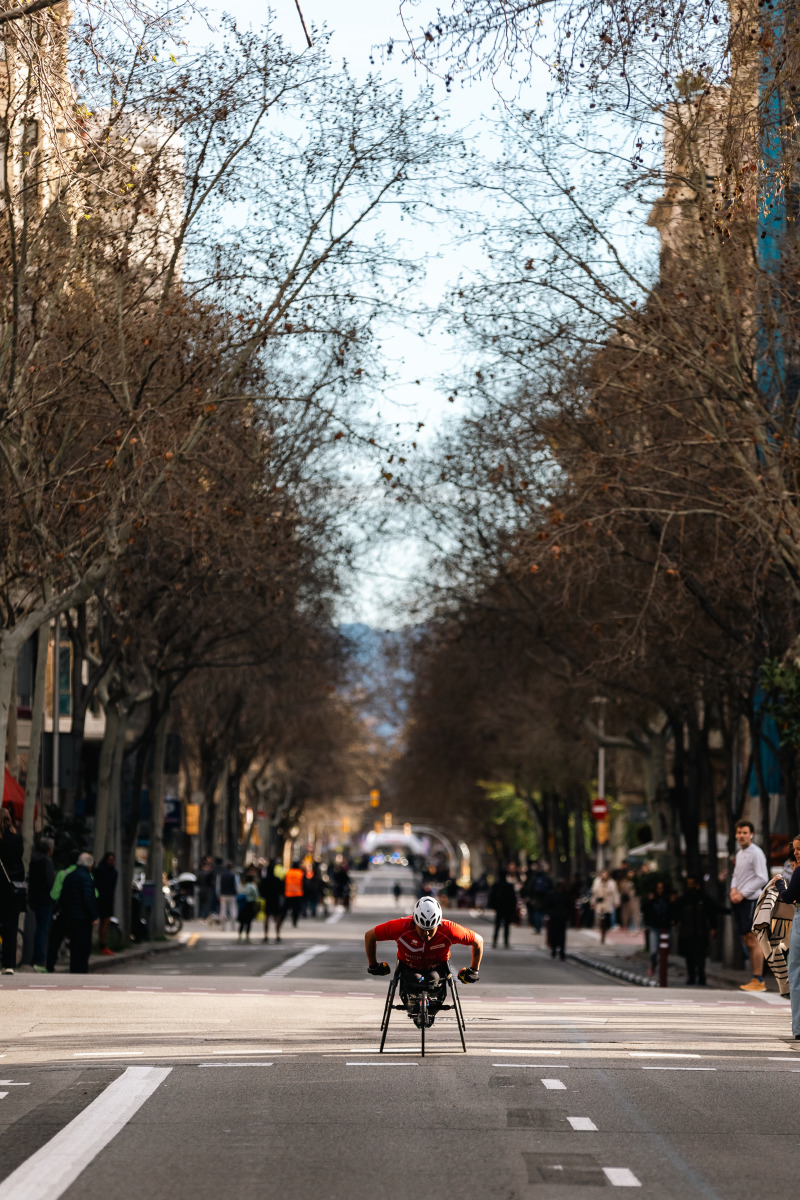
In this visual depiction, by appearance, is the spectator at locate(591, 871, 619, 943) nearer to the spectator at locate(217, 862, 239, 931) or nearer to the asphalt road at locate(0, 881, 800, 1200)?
the spectator at locate(217, 862, 239, 931)

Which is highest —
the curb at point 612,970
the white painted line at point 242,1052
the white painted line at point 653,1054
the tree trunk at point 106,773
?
the tree trunk at point 106,773

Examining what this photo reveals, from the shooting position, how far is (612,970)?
32.2 m

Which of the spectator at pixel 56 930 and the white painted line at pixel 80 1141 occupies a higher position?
the spectator at pixel 56 930

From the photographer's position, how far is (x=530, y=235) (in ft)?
81.1

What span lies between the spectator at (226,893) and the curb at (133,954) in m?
9.82

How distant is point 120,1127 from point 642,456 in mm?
17086

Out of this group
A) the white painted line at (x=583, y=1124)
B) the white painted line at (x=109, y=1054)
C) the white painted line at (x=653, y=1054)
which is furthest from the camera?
the white painted line at (x=653, y=1054)

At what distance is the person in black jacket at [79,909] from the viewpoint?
2467 centimetres

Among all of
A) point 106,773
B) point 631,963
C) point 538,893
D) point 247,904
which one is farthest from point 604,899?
point 106,773

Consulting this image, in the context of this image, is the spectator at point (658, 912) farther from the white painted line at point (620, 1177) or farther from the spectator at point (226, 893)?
the spectator at point (226, 893)

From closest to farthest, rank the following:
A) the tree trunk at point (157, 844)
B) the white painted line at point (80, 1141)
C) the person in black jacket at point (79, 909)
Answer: the white painted line at point (80, 1141) < the person in black jacket at point (79, 909) < the tree trunk at point (157, 844)

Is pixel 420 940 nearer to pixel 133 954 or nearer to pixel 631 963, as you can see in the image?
pixel 133 954

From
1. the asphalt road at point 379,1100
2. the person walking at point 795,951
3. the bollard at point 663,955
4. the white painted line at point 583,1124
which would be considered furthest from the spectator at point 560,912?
the white painted line at point 583,1124

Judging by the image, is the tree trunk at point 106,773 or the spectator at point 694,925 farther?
the tree trunk at point 106,773
